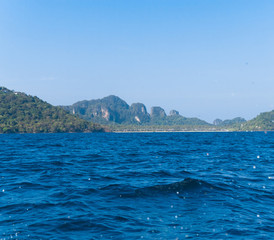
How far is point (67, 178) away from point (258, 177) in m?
15.9

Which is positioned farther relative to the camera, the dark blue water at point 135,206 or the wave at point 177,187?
the wave at point 177,187

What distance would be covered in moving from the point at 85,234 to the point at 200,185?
33.0ft

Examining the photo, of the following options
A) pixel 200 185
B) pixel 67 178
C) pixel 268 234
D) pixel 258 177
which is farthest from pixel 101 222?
pixel 258 177

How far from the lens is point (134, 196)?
14414mm

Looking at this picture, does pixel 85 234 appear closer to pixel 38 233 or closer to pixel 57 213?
pixel 38 233

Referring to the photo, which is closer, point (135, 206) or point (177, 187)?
point (135, 206)

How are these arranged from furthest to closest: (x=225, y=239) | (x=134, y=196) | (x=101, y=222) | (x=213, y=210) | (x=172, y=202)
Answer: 1. (x=134, y=196)
2. (x=172, y=202)
3. (x=213, y=210)
4. (x=101, y=222)
5. (x=225, y=239)

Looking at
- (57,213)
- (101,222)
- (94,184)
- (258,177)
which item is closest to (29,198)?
(57,213)

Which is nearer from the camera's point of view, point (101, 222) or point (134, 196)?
point (101, 222)

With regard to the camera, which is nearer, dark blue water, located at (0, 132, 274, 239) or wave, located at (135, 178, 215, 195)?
dark blue water, located at (0, 132, 274, 239)

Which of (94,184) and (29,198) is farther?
(94,184)

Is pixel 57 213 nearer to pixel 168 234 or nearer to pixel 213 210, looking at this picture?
pixel 168 234

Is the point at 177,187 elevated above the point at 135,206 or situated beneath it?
elevated above

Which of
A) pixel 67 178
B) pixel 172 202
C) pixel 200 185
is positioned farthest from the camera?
pixel 67 178
